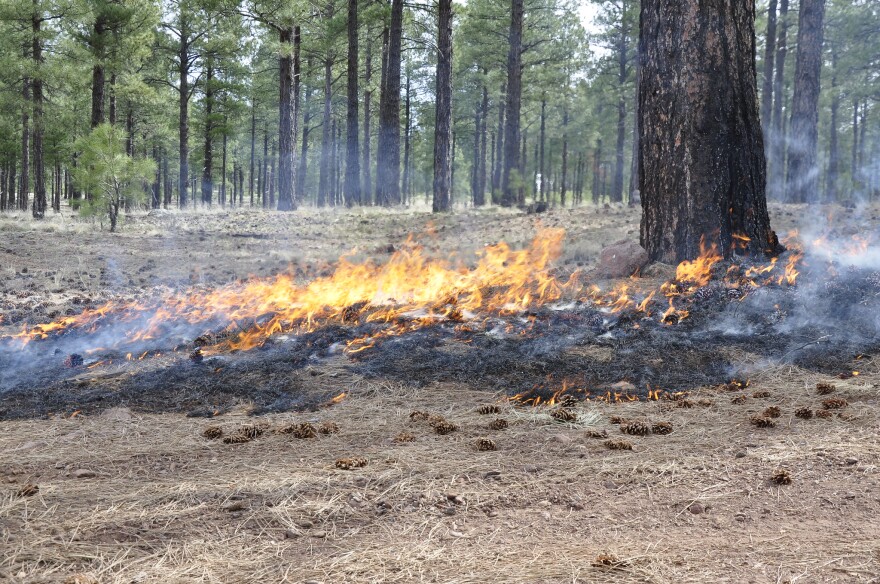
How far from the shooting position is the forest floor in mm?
2234

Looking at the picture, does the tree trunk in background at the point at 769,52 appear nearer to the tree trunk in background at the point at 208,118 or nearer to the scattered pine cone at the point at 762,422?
the scattered pine cone at the point at 762,422

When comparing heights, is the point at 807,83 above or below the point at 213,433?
above

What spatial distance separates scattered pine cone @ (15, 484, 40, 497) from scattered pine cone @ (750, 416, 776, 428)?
3.77 meters

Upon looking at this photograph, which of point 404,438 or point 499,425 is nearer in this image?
point 404,438

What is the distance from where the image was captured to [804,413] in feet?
12.4

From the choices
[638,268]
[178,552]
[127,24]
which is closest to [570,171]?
[127,24]

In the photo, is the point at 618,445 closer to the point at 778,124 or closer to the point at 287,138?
the point at 287,138

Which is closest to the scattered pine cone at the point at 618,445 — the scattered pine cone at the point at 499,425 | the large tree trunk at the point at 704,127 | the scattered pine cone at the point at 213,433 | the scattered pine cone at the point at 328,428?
the scattered pine cone at the point at 499,425

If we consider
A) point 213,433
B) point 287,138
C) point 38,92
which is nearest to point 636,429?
point 213,433

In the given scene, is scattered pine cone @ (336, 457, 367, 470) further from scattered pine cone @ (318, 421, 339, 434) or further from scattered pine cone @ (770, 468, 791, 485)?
scattered pine cone @ (770, 468, 791, 485)

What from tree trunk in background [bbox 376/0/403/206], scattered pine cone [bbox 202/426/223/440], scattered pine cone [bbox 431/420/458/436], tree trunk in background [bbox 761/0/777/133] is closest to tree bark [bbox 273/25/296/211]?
tree trunk in background [bbox 376/0/403/206]

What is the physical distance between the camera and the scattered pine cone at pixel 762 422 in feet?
11.9

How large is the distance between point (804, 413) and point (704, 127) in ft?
13.1

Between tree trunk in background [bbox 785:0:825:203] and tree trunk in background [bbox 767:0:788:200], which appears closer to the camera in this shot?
tree trunk in background [bbox 785:0:825:203]
